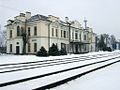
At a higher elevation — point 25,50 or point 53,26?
point 53,26

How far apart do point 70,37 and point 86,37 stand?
12.5 metres

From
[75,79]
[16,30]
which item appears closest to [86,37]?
[16,30]

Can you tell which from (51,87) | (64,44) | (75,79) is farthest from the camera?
(64,44)

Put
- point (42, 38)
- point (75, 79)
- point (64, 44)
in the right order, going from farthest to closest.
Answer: point (64, 44), point (42, 38), point (75, 79)

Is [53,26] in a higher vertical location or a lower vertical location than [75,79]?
higher

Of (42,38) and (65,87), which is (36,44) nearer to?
(42,38)

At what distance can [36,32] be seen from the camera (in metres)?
47.2

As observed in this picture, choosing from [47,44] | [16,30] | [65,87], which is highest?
[16,30]

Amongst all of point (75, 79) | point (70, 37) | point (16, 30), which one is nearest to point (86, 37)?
point (70, 37)

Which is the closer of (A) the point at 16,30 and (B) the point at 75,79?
(B) the point at 75,79

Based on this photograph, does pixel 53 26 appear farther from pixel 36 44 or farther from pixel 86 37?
pixel 86 37

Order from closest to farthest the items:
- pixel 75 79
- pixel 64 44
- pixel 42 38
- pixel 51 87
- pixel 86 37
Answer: pixel 51 87 → pixel 75 79 → pixel 42 38 → pixel 64 44 → pixel 86 37

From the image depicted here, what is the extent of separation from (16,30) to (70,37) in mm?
14040

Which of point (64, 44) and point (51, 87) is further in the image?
A: point (64, 44)
